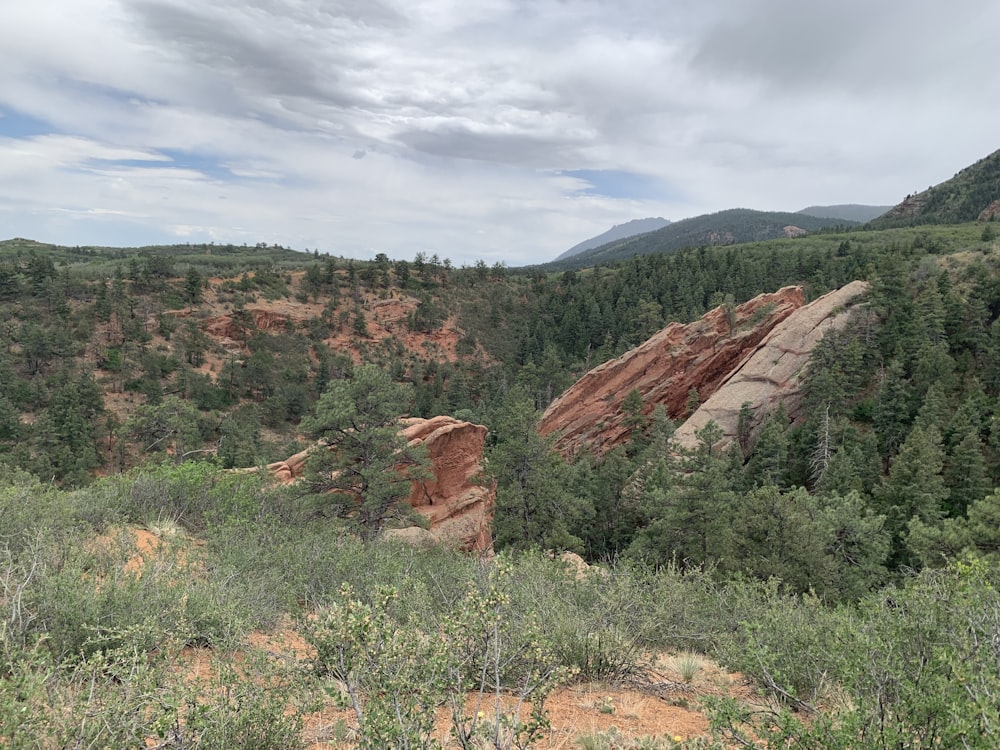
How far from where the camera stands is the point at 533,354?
6222cm

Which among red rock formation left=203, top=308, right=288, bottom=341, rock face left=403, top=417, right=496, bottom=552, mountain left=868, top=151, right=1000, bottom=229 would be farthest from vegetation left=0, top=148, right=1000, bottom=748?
mountain left=868, top=151, right=1000, bottom=229

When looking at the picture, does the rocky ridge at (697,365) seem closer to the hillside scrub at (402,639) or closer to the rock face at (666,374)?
the rock face at (666,374)

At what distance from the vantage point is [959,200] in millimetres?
100812

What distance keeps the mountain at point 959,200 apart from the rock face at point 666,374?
2642 inches

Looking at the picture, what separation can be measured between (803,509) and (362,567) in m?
14.2

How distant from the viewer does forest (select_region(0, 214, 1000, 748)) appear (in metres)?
3.53

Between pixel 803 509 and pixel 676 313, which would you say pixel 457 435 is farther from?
pixel 676 313

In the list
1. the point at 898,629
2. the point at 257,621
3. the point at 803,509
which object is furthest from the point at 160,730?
the point at 803,509

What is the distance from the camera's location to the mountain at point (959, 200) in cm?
9162

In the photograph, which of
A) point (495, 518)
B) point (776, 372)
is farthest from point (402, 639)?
point (776, 372)

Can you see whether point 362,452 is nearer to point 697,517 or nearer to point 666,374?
point 697,517

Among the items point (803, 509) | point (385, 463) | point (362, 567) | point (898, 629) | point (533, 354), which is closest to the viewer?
point (898, 629)

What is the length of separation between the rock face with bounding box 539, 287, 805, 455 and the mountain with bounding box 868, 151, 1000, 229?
6710 cm

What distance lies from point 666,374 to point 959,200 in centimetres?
10329
